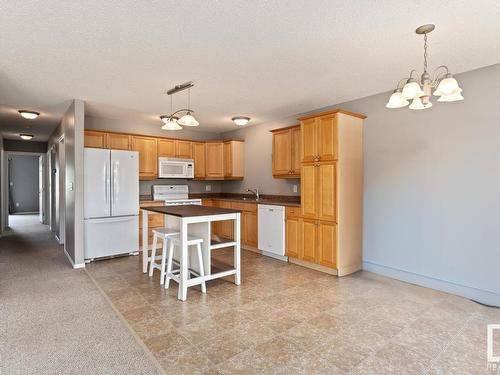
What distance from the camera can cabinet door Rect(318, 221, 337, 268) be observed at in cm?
400

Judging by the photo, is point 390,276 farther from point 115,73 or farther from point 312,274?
point 115,73

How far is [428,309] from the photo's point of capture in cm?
296

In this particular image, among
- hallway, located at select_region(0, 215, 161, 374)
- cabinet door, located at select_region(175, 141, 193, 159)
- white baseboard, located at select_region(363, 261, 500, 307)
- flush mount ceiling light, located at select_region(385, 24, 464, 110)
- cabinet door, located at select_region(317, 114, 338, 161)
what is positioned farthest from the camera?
cabinet door, located at select_region(175, 141, 193, 159)

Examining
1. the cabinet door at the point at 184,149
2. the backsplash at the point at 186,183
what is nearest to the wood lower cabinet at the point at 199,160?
the cabinet door at the point at 184,149

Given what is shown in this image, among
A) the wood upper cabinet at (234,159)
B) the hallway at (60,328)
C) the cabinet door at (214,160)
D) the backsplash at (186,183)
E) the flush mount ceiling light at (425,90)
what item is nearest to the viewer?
the hallway at (60,328)

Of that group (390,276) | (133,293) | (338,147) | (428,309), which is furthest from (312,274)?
(133,293)

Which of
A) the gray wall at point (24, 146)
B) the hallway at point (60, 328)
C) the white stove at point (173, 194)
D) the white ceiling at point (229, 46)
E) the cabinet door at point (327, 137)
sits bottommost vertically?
the hallway at point (60, 328)

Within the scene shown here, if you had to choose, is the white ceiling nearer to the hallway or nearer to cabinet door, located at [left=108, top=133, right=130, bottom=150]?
cabinet door, located at [left=108, top=133, right=130, bottom=150]

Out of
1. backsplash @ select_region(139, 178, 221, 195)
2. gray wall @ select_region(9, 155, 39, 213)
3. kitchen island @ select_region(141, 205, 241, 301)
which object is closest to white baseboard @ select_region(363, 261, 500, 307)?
kitchen island @ select_region(141, 205, 241, 301)

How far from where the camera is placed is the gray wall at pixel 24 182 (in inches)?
453

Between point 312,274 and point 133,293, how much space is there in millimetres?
2311

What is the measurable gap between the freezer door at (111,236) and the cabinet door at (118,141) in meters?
1.37

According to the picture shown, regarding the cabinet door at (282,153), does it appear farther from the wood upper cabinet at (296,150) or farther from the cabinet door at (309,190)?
the cabinet door at (309,190)

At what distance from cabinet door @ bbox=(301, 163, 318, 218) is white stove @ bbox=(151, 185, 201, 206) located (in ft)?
8.16
